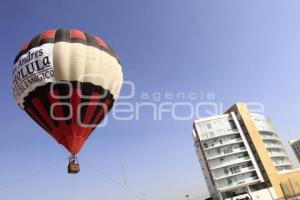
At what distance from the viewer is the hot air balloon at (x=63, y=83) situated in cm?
2281

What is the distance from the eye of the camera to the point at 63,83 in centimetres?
2281

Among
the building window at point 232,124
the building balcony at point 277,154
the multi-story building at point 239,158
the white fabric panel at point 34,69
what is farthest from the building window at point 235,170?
the white fabric panel at point 34,69

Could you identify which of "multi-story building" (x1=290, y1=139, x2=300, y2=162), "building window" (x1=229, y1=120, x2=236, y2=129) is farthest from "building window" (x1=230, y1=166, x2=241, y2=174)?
"multi-story building" (x1=290, y1=139, x2=300, y2=162)

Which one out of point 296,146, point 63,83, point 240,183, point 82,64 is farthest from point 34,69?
point 296,146

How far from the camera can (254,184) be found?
221 feet

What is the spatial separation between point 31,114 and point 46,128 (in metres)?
1.98

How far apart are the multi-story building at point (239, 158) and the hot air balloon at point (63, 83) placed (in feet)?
157

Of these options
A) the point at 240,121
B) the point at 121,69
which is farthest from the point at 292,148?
the point at 121,69

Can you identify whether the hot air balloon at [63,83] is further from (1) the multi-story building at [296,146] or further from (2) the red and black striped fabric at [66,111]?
(1) the multi-story building at [296,146]

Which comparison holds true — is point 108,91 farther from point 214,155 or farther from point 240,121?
point 240,121

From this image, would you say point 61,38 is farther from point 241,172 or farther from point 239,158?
point 239,158

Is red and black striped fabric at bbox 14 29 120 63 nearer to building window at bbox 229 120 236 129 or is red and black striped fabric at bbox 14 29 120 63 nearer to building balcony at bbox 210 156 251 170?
building balcony at bbox 210 156 251 170

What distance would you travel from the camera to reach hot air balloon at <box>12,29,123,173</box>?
2281 centimetres

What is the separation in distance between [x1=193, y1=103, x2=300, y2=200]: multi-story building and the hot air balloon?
4792cm
